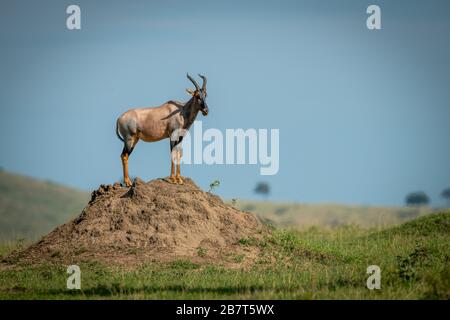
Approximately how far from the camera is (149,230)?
1900 cm

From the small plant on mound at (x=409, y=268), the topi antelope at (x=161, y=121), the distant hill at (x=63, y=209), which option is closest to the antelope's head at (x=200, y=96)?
the topi antelope at (x=161, y=121)

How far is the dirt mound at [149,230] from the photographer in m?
18.5

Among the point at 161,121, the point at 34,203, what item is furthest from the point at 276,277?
the point at 34,203

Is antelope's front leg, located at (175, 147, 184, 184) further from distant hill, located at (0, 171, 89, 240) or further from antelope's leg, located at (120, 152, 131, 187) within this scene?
distant hill, located at (0, 171, 89, 240)

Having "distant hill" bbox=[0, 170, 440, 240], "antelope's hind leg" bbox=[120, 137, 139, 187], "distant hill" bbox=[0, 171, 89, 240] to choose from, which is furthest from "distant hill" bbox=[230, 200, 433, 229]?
"antelope's hind leg" bbox=[120, 137, 139, 187]

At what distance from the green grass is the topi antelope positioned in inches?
108

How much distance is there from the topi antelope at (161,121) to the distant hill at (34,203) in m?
46.7

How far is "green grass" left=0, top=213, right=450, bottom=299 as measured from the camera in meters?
14.9

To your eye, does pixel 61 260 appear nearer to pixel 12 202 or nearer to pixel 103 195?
pixel 103 195

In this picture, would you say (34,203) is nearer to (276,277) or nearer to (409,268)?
(276,277)

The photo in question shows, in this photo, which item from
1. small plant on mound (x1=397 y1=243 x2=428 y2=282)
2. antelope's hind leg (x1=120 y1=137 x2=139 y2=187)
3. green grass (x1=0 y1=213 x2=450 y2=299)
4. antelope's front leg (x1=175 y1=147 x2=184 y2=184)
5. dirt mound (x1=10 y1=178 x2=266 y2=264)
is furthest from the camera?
antelope's hind leg (x1=120 y1=137 x2=139 y2=187)

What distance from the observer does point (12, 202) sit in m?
74.0

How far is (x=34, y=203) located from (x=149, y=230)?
57.8m
